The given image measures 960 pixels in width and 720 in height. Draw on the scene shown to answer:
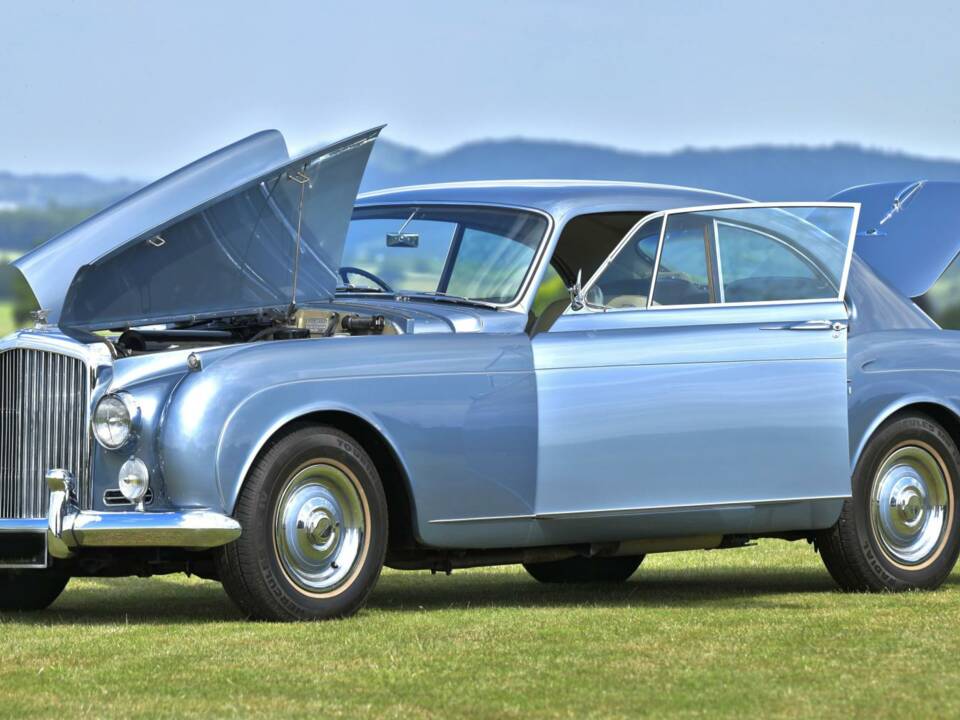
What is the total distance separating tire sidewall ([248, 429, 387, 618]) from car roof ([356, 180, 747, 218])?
1639mm

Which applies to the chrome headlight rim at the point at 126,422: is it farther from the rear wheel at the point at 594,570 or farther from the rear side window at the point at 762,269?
the rear wheel at the point at 594,570

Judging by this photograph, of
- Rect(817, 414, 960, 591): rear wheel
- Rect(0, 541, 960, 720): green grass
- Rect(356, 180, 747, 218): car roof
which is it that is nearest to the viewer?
Rect(0, 541, 960, 720): green grass

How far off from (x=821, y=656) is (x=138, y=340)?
3256 millimetres

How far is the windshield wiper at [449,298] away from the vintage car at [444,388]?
0.02m

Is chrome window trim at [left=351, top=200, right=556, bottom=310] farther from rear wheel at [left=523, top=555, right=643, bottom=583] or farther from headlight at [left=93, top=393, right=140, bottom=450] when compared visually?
rear wheel at [left=523, top=555, right=643, bottom=583]

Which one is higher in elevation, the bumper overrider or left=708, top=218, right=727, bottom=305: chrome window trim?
left=708, top=218, right=727, bottom=305: chrome window trim

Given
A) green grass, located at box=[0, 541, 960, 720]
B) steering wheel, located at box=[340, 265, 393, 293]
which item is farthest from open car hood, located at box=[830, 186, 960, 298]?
steering wheel, located at box=[340, 265, 393, 293]

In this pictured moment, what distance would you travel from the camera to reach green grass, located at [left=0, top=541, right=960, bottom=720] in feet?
19.7

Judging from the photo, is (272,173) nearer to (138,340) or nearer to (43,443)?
(138,340)

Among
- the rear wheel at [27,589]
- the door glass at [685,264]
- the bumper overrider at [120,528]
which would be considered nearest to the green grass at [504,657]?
the rear wheel at [27,589]

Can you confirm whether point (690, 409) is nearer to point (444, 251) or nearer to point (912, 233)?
point (444, 251)

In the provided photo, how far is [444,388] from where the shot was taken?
826cm

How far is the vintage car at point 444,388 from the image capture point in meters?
7.86

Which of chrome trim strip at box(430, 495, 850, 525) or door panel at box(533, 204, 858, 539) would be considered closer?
chrome trim strip at box(430, 495, 850, 525)
